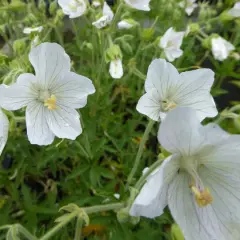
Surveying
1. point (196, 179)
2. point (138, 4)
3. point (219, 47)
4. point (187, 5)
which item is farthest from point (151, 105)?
point (187, 5)

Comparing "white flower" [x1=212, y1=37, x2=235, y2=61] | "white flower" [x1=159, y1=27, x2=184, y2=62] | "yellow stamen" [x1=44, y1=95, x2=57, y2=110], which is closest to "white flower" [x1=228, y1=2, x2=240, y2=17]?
"white flower" [x1=212, y1=37, x2=235, y2=61]

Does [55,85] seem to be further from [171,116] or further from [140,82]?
[140,82]

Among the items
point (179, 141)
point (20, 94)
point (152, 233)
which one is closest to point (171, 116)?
point (179, 141)

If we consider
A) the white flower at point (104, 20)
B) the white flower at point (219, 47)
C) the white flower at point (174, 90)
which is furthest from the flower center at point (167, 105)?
the white flower at point (219, 47)

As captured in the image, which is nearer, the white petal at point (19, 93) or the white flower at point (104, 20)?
the white petal at point (19, 93)

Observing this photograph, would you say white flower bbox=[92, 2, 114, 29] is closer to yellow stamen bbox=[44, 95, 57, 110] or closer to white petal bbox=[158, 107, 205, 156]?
yellow stamen bbox=[44, 95, 57, 110]

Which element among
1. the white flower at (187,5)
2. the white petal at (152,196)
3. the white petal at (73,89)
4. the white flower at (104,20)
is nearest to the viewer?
the white petal at (152,196)

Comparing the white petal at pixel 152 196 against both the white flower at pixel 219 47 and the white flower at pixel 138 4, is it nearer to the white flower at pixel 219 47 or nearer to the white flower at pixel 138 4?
the white flower at pixel 138 4
